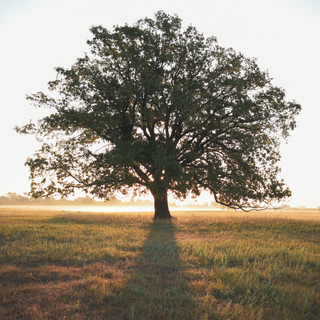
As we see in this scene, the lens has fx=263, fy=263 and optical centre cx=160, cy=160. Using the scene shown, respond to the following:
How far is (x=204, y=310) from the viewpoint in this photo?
502 cm

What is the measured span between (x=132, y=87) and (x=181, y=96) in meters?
3.63

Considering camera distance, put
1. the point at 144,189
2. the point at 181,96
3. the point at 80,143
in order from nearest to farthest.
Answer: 1. the point at 181,96
2. the point at 80,143
3. the point at 144,189

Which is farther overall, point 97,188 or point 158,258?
point 97,188

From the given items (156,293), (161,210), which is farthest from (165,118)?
(156,293)

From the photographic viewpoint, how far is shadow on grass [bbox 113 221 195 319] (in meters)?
4.73

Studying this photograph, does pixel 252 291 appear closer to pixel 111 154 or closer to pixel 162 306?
pixel 162 306

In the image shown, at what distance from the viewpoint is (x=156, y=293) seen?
5.55 m

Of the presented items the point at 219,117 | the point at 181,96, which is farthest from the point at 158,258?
the point at 219,117

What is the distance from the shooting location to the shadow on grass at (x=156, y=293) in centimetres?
473

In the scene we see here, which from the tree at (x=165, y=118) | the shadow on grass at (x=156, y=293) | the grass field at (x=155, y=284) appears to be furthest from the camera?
the tree at (x=165, y=118)

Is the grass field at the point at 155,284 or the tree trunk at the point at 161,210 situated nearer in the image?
the grass field at the point at 155,284

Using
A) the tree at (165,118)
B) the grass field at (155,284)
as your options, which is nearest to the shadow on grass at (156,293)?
the grass field at (155,284)

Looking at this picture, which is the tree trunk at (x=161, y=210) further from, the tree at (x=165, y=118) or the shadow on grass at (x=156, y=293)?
the shadow on grass at (x=156, y=293)

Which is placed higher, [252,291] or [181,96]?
[181,96]
